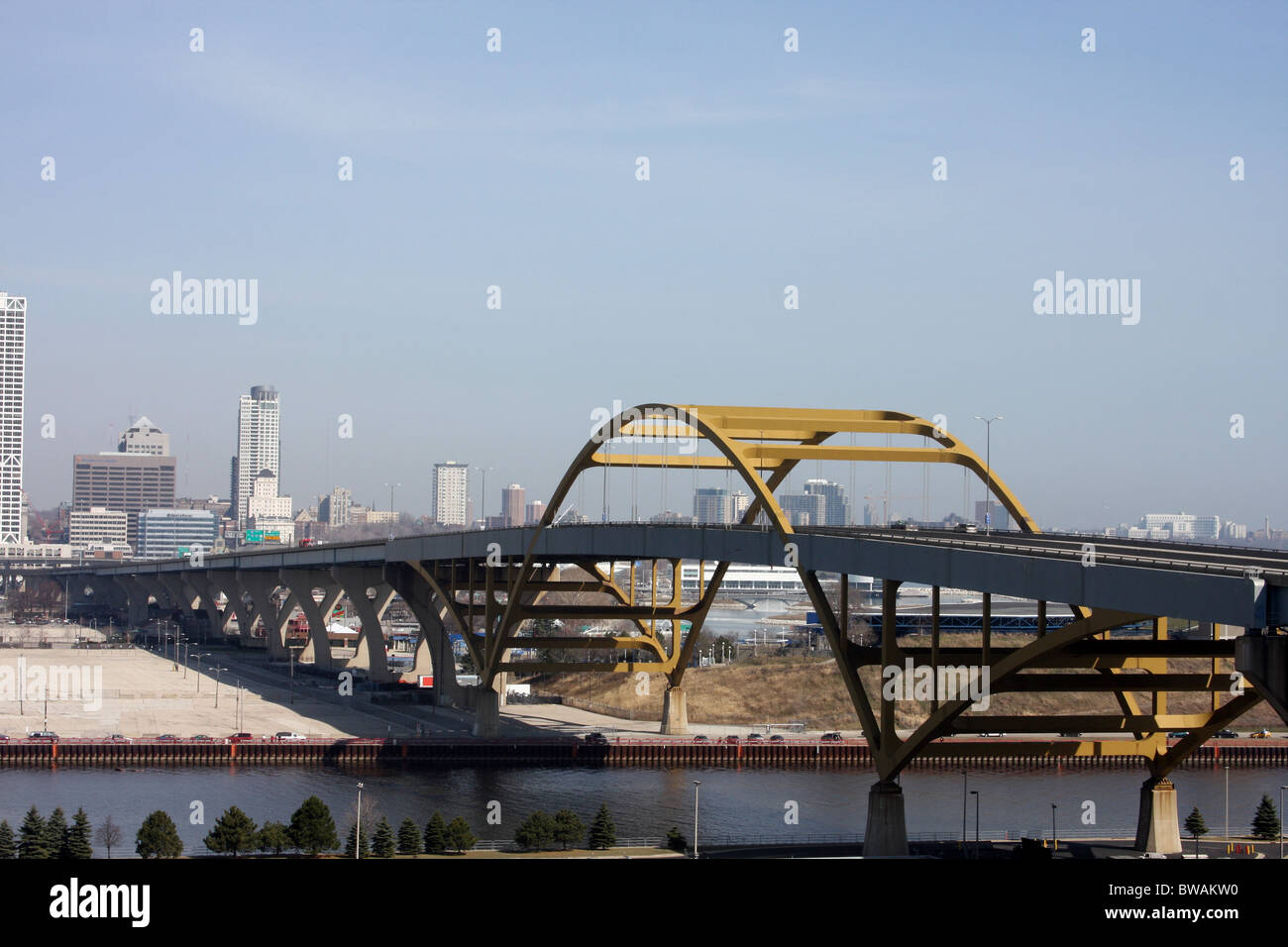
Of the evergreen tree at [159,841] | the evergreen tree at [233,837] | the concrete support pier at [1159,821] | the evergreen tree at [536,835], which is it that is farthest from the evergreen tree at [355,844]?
the concrete support pier at [1159,821]

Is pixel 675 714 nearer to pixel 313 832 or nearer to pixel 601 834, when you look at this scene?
pixel 601 834

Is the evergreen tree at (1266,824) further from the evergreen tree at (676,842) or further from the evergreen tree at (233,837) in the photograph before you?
the evergreen tree at (233,837)

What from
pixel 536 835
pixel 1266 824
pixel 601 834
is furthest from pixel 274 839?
pixel 1266 824

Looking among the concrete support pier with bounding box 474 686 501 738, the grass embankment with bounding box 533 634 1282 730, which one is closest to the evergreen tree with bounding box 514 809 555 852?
the concrete support pier with bounding box 474 686 501 738

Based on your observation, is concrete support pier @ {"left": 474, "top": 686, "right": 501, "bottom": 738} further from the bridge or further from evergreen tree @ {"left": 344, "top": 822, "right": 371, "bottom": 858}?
evergreen tree @ {"left": 344, "top": 822, "right": 371, "bottom": 858}

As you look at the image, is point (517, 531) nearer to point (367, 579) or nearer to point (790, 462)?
point (790, 462)
